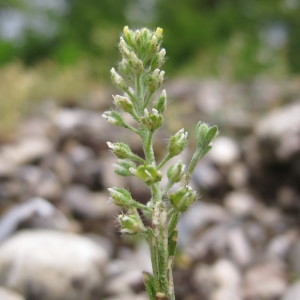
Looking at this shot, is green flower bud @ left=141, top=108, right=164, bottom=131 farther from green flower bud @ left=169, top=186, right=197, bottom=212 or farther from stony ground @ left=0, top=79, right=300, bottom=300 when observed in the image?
stony ground @ left=0, top=79, right=300, bottom=300

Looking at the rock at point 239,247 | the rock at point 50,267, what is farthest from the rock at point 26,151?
the rock at point 239,247

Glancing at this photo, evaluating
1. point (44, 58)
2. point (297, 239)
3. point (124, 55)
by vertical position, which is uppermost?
point (44, 58)

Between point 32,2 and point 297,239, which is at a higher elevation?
point 32,2

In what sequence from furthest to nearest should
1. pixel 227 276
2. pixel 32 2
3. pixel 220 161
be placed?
pixel 32 2 < pixel 220 161 < pixel 227 276

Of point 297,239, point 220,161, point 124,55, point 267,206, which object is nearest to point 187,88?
point 220,161

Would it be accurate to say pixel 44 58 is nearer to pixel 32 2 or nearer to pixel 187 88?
pixel 32 2

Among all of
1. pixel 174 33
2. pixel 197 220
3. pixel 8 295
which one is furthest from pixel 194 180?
pixel 174 33

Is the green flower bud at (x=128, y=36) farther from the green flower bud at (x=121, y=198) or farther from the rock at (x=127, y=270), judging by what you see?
the rock at (x=127, y=270)
